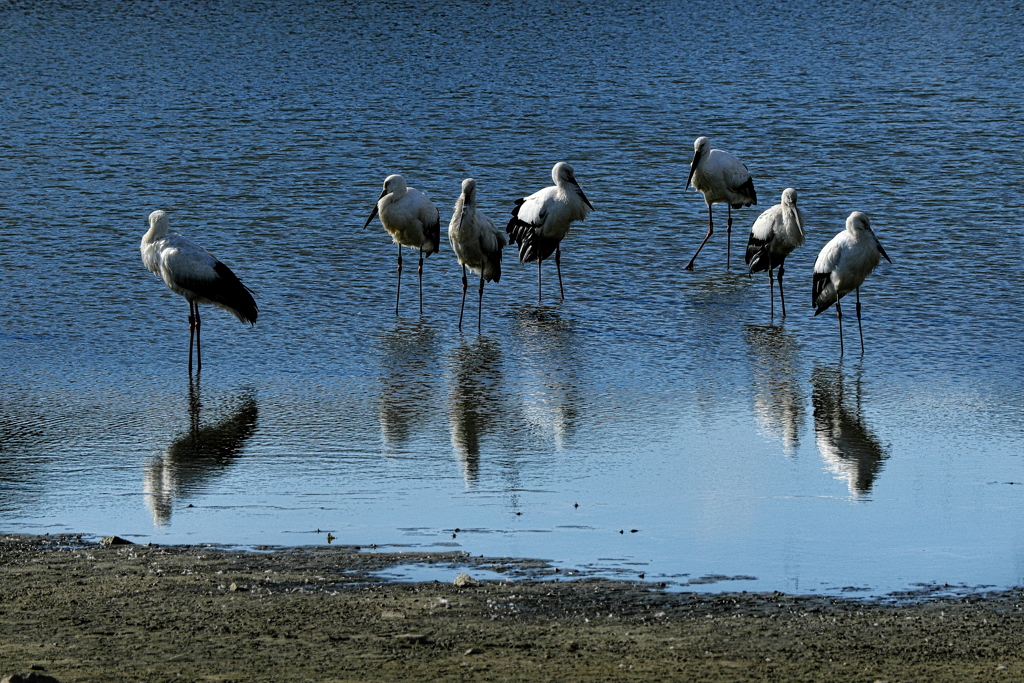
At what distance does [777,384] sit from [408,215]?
4395mm

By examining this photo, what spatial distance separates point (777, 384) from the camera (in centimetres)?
1033

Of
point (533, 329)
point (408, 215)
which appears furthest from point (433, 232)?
point (533, 329)

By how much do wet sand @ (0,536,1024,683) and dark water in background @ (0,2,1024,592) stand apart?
0.43m

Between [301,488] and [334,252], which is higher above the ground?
[334,252]

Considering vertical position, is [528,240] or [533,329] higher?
[528,240]

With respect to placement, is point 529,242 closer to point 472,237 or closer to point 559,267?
point 559,267

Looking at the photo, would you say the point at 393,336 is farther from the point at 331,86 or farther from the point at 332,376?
the point at 331,86

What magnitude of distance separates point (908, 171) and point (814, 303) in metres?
6.70

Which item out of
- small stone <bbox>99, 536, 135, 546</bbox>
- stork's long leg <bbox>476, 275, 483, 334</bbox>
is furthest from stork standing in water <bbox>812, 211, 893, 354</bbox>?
small stone <bbox>99, 536, 135, 546</bbox>

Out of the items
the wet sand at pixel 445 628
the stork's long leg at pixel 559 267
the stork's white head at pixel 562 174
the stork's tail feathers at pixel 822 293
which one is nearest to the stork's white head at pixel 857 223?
the stork's tail feathers at pixel 822 293

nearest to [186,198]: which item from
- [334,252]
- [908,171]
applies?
[334,252]

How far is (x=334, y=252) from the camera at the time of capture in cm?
1487

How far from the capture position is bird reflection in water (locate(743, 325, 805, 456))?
362 inches

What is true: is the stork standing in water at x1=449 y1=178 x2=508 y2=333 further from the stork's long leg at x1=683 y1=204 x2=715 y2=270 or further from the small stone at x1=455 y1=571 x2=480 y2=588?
the small stone at x1=455 y1=571 x2=480 y2=588
